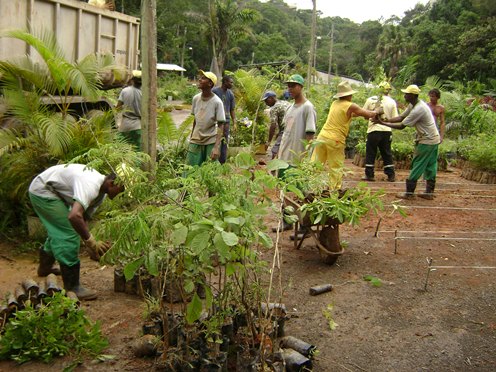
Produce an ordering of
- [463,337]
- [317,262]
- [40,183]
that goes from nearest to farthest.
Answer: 1. [463,337]
2. [40,183]
3. [317,262]

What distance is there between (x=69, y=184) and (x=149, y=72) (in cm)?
140

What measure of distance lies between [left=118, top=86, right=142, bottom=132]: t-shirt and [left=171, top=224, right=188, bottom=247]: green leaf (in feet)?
17.7

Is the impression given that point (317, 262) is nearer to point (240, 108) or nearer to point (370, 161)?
point (370, 161)

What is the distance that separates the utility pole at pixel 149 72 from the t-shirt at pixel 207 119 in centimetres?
188

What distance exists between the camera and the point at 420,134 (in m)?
8.67

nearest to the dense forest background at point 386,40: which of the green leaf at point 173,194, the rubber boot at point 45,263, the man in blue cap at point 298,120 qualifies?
the man in blue cap at point 298,120

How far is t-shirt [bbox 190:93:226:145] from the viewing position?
283 inches

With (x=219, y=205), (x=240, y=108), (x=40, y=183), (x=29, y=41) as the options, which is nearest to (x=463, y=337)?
(x=219, y=205)

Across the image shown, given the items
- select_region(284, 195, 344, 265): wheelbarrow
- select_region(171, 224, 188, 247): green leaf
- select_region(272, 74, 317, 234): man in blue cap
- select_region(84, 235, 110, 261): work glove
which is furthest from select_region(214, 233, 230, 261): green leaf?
select_region(272, 74, 317, 234): man in blue cap

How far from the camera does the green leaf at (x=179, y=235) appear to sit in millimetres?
2939

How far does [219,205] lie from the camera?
310 cm

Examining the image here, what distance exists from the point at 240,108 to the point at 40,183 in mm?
11141

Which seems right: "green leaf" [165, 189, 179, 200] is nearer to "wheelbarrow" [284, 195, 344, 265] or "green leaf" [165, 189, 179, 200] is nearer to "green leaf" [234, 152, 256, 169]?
"green leaf" [234, 152, 256, 169]

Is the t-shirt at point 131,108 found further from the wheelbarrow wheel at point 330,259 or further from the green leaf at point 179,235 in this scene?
the green leaf at point 179,235
